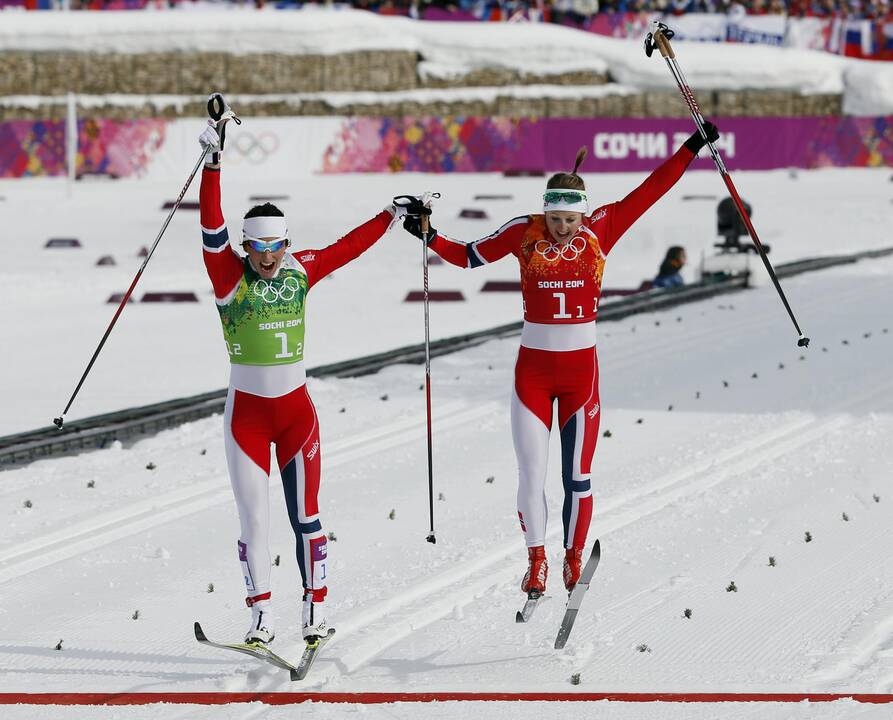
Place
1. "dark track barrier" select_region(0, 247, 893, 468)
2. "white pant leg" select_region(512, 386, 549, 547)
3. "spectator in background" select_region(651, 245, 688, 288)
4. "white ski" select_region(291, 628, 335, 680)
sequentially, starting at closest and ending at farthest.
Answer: "white ski" select_region(291, 628, 335, 680) → "white pant leg" select_region(512, 386, 549, 547) → "dark track barrier" select_region(0, 247, 893, 468) → "spectator in background" select_region(651, 245, 688, 288)

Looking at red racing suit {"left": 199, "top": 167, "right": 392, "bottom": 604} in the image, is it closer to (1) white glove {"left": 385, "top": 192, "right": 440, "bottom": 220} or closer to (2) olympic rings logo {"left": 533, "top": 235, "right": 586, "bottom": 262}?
(1) white glove {"left": 385, "top": 192, "right": 440, "bottom": 220}

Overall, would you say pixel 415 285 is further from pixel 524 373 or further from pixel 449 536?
pixel 524 373

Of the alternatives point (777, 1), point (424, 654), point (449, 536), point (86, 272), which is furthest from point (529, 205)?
point (424, 654)

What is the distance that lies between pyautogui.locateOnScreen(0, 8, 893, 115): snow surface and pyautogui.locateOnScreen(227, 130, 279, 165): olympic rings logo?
4.10 metres

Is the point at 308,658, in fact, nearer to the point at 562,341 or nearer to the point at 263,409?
the point at 263,409

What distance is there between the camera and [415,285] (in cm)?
2453

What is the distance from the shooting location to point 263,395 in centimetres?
714

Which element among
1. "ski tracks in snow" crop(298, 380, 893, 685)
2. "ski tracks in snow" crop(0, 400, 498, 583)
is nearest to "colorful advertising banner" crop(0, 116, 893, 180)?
"ski tracks in snow" crop(0, 400, 498, 583)

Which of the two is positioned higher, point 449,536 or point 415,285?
point 449,536

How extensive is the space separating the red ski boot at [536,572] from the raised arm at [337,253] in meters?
1.65

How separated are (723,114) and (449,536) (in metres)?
33.8

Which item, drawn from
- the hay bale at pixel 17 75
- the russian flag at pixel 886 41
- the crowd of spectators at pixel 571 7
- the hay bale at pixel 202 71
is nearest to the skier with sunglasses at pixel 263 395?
the hay bale at pixel 202 71

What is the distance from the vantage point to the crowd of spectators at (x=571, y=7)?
43.4 metres

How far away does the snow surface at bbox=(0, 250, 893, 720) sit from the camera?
714 centimetres
